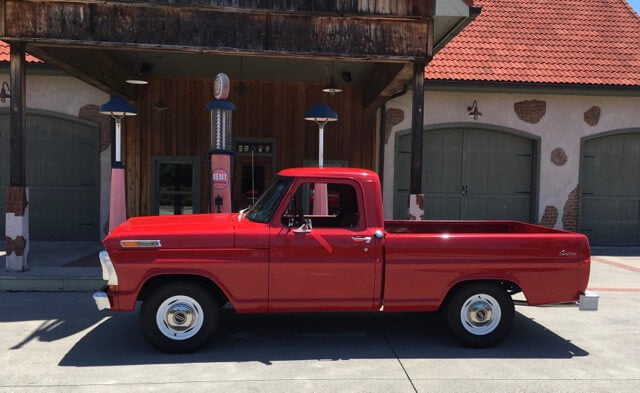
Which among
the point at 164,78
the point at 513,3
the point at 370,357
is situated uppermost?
the point at 513,3

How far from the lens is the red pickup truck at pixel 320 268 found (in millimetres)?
5027

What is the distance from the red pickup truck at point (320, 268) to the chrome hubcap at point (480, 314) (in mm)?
11

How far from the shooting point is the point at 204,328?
16.7ft

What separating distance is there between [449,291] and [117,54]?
855 cm

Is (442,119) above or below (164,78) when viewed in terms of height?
below

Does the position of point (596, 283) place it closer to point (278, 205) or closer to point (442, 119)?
point (442, 119)

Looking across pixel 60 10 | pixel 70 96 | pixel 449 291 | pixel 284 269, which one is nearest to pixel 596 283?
pixel 449 291

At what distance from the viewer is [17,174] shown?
26.6ft

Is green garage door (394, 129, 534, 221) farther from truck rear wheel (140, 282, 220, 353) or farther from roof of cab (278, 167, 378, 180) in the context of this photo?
truck rear wheel (140, 282, 220, 353)

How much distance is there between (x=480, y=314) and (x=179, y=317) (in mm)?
3115

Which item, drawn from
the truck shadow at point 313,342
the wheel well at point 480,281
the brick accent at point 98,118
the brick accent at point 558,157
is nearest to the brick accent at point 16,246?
the truck shadow at point 313,342

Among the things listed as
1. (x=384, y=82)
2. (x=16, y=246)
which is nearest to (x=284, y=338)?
(x=16, y=246)

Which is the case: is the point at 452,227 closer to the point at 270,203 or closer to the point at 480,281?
the point at 480,281

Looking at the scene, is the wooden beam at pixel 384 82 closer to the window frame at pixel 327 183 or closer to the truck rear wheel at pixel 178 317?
the window frame at pixel 327 183
